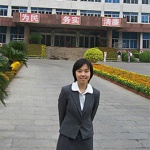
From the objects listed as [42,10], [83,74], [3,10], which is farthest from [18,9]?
[83,74]

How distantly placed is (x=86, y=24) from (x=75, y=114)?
3386 cm

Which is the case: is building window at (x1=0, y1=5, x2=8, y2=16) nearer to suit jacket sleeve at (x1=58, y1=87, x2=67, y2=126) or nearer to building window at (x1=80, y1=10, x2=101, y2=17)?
building window at (x1=80, y1=10, x2=101, y2=17)

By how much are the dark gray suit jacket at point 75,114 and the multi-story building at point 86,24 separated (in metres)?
33.5

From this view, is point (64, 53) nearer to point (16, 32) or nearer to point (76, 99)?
point (16, 32)

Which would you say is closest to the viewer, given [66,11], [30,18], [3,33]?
[30,18]

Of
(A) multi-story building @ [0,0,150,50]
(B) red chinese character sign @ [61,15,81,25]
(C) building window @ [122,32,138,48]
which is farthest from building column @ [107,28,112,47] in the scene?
(B) red chinese character sign @ [61,15,81,25]

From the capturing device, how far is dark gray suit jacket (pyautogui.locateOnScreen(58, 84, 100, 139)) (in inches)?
98.0

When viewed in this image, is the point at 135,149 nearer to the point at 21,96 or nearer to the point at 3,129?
the point at 3,129

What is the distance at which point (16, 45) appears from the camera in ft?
57.2

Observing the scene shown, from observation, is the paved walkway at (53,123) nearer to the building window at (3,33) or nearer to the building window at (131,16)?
the building window at (3,33)

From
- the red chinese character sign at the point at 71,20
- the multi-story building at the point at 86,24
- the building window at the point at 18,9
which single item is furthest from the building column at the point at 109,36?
the building window at the point at 18,9

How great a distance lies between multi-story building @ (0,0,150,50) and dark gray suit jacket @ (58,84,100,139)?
1317 inches

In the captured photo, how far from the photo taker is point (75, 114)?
250cm

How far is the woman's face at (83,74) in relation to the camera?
2.54 meters
